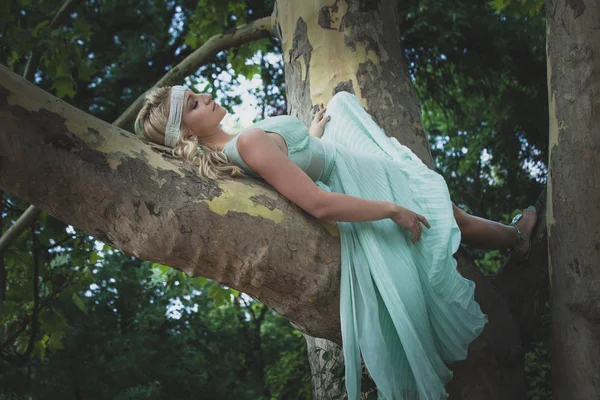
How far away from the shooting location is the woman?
94.0 inches

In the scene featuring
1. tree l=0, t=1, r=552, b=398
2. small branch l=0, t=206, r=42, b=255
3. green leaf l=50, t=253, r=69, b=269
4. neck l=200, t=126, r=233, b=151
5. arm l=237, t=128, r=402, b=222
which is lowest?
tree l=0, t=1, r=552, b=398

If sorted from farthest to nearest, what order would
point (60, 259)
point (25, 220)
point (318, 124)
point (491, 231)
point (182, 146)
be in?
point (60, 259)
point (25, 220)
point (318, 124)
point (491, 231)
point (182, 146)

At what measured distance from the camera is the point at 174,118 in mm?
2754

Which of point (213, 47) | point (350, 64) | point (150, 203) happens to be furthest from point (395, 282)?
point (213, 47)

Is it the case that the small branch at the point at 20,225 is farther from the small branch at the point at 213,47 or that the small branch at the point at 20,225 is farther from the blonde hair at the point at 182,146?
the blonde hair at the point at 182,146

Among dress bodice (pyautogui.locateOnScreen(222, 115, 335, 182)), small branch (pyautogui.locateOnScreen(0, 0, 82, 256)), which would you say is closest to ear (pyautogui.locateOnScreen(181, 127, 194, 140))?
dress bodice (pyautogui.locateOnScreen(222, 115, 335, 182))

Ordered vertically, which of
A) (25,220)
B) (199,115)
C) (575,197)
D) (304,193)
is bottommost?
(304,193)

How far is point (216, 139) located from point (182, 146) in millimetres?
301

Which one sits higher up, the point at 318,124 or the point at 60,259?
the point at 60,259

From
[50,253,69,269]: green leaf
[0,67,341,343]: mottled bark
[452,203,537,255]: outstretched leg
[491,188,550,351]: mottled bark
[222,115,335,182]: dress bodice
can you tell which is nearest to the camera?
[0,67,341,343]: mottled bark

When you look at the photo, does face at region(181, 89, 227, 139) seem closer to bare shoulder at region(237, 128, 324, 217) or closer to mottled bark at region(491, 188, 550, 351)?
bare shoulder at region(237, 128, 324, 217)

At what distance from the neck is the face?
0.04 ft

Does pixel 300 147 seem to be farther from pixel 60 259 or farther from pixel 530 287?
pixel 60 259

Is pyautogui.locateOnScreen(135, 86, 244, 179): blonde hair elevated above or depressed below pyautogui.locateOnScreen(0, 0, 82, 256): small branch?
below
